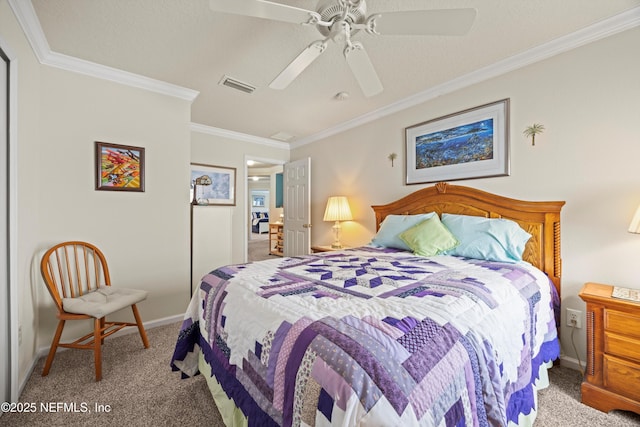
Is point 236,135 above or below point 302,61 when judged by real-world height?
above

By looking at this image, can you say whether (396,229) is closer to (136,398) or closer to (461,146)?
(461,146)

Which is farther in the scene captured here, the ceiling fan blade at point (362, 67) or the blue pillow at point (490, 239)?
the blue pillow at point (490, 239)

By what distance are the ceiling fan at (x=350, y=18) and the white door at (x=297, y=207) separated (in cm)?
275

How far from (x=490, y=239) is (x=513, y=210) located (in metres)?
0.43

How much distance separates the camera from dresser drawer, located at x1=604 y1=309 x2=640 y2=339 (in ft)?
4.74

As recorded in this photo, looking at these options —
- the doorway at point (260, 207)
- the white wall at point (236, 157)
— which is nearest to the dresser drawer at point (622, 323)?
the white wall at point (236, 157)

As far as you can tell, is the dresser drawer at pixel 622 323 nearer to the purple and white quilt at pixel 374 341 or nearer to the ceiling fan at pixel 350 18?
the purple and white quilt at pixel 374 341

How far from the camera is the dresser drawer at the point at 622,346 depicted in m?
1.45

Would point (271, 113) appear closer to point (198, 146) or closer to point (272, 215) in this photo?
point (198, 146)

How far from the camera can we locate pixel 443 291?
128cm

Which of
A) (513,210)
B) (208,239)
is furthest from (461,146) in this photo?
(208,239)

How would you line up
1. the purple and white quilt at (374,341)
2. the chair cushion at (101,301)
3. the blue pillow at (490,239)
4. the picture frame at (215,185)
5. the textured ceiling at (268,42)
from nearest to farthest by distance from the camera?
the purple and white quilt at (374,341) < the textured ceiling at (268,42) < the chair cushion at (101,301) < the blue pillow at (490,239) < the picture frame at (215,185)

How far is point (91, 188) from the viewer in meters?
2.40

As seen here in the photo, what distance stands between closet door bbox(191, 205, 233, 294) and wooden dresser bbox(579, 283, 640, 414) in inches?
130
